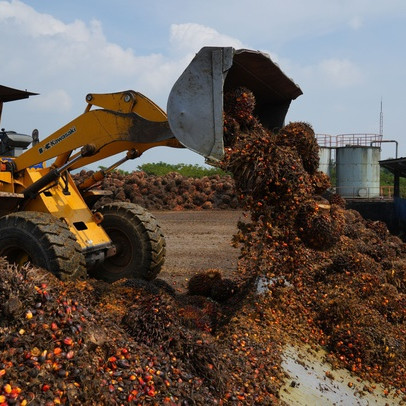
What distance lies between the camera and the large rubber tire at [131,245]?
791 centimetres

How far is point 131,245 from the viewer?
8023 mm

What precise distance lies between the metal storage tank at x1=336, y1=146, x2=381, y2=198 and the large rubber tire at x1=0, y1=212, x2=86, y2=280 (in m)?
26.3

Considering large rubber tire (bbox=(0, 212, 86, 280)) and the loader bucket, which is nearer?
the loader bucket

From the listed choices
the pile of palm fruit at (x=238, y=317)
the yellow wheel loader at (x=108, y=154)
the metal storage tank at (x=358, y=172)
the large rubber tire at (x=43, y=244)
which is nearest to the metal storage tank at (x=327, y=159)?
the metal storage tank at (x=358, y=172)

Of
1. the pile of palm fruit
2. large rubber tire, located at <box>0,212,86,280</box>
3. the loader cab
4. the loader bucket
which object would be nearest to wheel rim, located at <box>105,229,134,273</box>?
the pile of palm fruit

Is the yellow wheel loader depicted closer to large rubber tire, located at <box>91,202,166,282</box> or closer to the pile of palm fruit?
large rubber tire, located at <box>91,202,166,282</box>

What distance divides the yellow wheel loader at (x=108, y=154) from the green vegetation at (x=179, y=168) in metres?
25.3

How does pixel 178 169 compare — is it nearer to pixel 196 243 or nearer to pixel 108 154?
pixel 196 243

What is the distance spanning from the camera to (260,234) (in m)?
6.47

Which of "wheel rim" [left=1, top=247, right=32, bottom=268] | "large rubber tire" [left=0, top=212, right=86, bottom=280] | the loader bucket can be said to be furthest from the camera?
"wheel rim" [left=1, top=247, right=32, bottom=268]

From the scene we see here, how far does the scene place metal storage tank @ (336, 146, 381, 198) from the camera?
30828 millimetres

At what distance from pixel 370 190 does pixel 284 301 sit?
2583 cm

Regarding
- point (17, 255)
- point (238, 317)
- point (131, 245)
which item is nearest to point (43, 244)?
Result: point (17, 255)

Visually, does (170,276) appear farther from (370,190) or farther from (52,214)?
(370,190)
